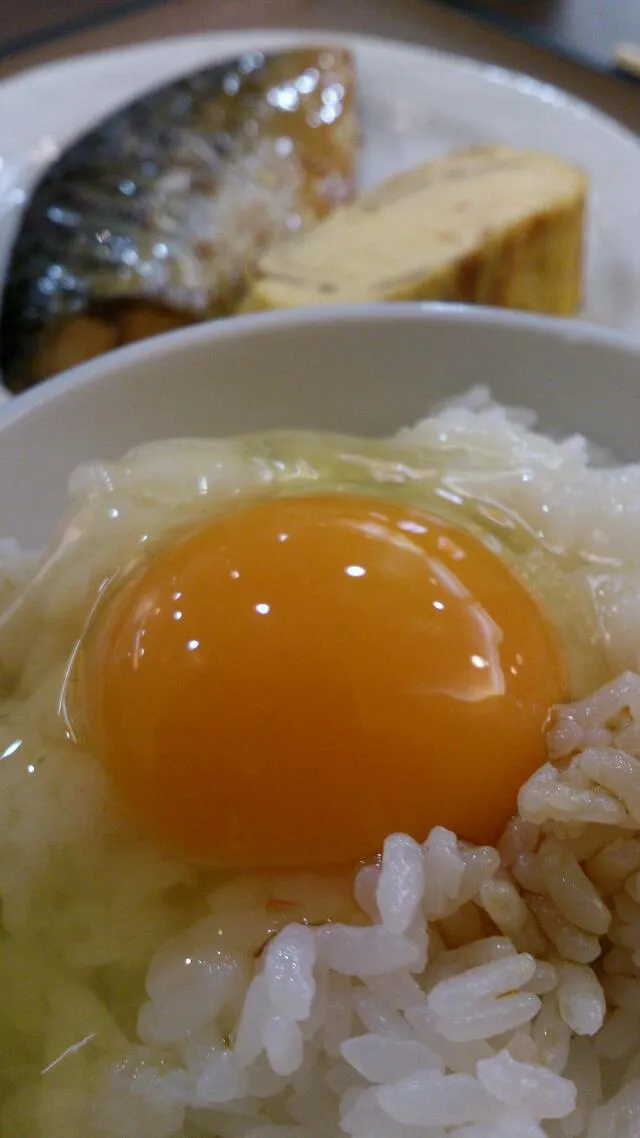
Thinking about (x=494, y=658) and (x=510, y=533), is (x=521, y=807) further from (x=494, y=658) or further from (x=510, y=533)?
(x=510, y=533)

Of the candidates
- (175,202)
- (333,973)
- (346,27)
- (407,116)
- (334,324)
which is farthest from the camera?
(346,27)

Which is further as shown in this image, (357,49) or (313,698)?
(357,49)

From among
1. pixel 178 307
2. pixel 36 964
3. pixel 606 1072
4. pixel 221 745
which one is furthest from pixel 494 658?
pixel 178 307

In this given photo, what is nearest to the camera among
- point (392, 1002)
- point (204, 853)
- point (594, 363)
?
point (392, 1002)

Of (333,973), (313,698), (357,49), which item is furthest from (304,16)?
(333,973)

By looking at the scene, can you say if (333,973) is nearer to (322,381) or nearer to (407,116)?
(322,381)

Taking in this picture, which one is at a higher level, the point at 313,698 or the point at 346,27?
the point at 346,27

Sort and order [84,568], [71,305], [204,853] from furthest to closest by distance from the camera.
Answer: [71,305]
[84,568]
[204,853]
